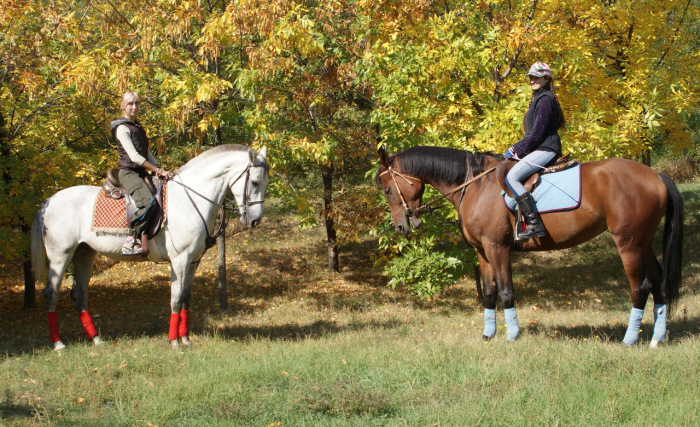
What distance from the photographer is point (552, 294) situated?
45.6 feet

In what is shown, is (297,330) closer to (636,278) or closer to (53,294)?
(53,294)

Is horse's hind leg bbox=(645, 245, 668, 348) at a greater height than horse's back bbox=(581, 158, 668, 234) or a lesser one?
lesser

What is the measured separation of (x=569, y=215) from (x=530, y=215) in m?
0.54

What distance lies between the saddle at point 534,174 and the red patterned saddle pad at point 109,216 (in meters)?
5.14

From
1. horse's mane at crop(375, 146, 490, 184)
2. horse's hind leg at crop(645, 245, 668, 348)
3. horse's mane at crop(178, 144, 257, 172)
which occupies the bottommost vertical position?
horse's hind leg at crop(645, 245, 668, 348)

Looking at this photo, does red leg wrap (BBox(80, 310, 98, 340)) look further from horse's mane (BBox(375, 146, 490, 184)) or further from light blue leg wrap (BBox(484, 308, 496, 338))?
light blue leg wrap (BBox(484, 308, 496, 338))

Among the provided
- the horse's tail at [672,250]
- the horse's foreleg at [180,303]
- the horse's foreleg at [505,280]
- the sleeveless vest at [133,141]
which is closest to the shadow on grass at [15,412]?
the horse's foreleg at [180,303]

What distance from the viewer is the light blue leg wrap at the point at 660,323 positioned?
23.1 feet

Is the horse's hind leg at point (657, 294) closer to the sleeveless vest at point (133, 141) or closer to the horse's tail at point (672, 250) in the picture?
the horse's tail at point (672, 250)

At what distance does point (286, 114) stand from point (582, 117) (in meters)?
6.40

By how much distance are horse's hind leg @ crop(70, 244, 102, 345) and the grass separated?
0.99 ft

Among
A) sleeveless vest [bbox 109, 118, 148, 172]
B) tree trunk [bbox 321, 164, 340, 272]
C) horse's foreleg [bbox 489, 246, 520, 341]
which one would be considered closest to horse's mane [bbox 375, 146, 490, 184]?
horse's foreleg [bbox 489, 246, 520, 341]

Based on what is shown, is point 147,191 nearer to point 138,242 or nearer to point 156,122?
point 138,242

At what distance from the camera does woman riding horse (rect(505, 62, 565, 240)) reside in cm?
695
